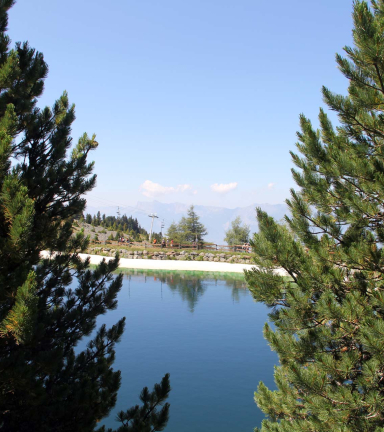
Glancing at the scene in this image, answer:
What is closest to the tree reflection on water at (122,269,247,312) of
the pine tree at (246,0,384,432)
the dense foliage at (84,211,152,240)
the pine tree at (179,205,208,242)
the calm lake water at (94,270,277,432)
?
the calm lake water at (94,270,277,432)

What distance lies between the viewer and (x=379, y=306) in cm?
330

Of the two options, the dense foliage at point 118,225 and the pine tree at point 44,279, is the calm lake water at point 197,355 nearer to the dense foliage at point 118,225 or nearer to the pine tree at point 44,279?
the pine tree at point 44,279

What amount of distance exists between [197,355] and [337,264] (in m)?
7.43

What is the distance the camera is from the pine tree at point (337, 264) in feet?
10.5

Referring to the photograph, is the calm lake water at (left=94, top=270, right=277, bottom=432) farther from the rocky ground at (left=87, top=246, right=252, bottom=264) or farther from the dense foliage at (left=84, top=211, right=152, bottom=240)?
the dense foliage at (left=84, top=211, right=152, bottom=240)

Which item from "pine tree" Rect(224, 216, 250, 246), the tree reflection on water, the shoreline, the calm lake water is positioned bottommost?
the calm lake water

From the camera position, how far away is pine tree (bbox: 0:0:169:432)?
285 centimetres

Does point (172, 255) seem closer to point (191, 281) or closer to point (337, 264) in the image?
point (191, 281)

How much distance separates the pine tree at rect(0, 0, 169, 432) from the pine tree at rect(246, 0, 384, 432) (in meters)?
1.90

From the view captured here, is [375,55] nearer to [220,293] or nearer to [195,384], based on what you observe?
[195,384]

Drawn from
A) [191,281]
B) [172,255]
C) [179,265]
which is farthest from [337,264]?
[172,255]

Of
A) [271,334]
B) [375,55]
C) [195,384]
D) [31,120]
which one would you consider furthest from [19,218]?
[195,384]

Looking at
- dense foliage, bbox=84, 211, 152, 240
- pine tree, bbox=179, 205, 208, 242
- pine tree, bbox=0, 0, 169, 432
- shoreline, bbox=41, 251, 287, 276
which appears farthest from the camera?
dense foliage, bbox=84, 211, 152, 240

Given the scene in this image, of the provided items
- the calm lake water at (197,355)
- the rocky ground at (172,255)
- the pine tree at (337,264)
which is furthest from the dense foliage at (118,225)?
the pine tree at (337,264)
